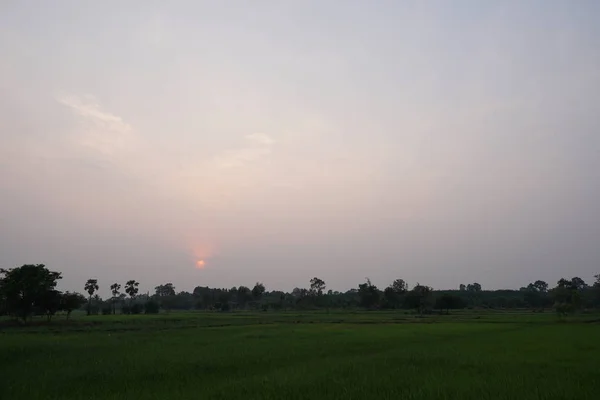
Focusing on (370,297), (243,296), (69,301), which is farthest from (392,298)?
(69,301)

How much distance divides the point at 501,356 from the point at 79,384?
1870 centimetres

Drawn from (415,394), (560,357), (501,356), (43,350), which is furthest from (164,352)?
(560,357)

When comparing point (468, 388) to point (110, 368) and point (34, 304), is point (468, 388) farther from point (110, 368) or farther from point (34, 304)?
point (34, 304)

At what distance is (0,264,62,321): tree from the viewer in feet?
184

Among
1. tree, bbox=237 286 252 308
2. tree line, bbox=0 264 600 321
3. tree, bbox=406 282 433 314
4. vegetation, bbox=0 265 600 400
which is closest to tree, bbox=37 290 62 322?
tree line, bbox=0 264 600 321

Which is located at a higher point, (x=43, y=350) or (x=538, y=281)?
(x=538, y=281)

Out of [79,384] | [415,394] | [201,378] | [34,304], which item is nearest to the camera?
[415,394]

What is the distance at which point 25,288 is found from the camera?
5631cm

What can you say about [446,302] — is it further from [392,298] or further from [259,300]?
[259,300]

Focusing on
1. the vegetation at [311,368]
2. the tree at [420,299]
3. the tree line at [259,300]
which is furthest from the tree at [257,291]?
the vegetation at [311,368]

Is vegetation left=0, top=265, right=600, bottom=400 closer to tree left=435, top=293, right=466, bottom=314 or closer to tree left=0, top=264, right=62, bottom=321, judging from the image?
tree left=0, top=264, right=62, bottom=321

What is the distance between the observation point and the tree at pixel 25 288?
56000 millimetres

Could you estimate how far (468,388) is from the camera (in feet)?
50.8

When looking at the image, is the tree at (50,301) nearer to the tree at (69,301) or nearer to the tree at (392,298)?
the tree at (69,301)
